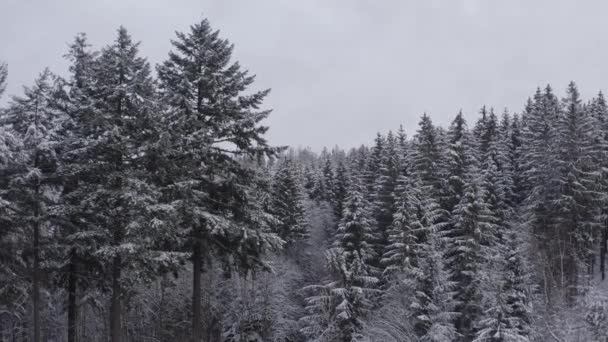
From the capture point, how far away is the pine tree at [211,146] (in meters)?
17.2

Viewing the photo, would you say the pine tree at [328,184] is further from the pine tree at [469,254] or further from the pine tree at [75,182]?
the pine tree at [75,182]

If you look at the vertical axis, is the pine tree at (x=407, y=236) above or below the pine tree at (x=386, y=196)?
below

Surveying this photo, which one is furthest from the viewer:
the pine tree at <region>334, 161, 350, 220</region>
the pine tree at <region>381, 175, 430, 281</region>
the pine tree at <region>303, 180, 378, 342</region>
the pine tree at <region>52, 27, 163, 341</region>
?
the pine tree at <region>334, 161, 350, 220</region>

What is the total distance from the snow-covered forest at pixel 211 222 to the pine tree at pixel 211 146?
0.06 meters

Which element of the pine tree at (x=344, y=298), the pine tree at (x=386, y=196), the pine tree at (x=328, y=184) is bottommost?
the pine tree at (x=344, y=298)

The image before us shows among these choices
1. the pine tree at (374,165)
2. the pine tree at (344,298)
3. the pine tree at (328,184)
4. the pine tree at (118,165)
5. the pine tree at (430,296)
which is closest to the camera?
the pine tree at (118,165)

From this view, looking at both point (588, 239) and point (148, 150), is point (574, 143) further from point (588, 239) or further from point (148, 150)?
point (148, 150)

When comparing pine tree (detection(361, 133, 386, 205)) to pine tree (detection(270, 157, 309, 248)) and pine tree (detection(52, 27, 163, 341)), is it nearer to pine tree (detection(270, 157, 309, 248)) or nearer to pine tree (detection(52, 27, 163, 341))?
pine tree (detection(270, 157, 309, 248))

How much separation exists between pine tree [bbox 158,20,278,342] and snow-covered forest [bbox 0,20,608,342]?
0.06 meters

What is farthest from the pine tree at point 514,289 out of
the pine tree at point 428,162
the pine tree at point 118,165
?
the pine tree at point 118,165

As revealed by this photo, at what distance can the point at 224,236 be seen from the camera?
18156 mm

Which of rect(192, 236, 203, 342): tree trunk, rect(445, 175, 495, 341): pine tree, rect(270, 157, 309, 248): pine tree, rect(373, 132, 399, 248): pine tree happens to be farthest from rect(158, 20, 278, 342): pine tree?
rect(270, 157, 309, 248): pine tree

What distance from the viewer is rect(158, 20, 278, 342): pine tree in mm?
17156

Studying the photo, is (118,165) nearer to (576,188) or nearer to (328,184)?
(576,188)
